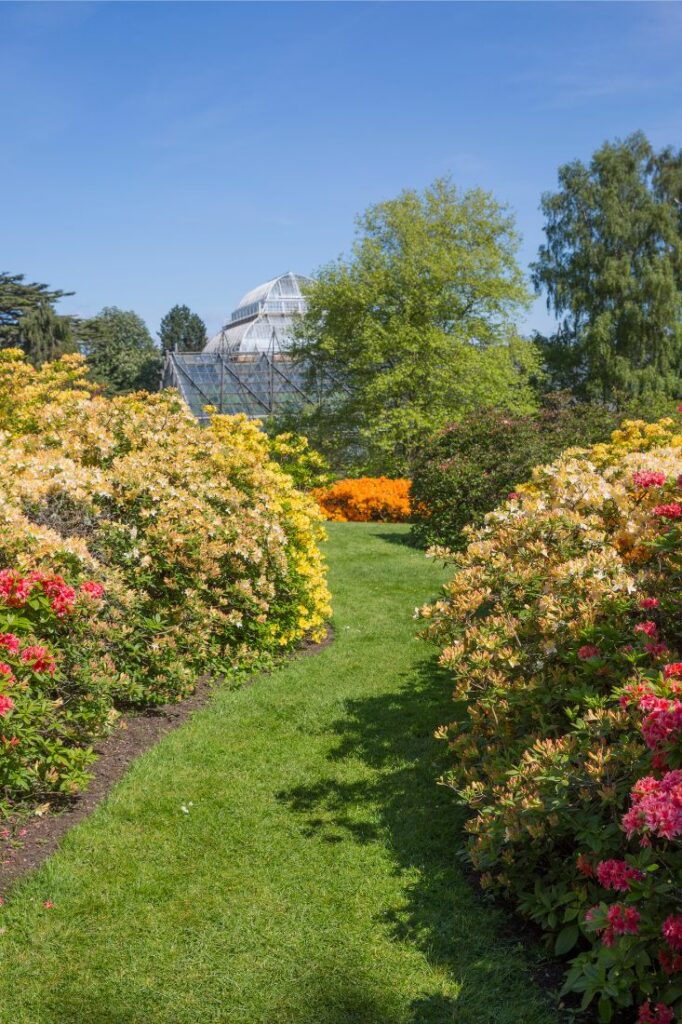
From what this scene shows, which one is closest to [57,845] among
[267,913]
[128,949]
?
[128,949]

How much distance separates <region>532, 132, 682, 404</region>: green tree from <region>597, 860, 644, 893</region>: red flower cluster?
88.6 feet

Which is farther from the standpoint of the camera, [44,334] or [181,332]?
[181,332]

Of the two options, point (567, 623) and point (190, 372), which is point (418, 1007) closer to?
point (567, 623)

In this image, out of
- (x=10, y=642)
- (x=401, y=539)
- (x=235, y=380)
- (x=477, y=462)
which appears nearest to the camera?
(x=10, y=642)

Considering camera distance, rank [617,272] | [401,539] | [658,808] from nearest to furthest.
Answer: [658,808], [401,539], [617,272]

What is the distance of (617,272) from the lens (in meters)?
28.8

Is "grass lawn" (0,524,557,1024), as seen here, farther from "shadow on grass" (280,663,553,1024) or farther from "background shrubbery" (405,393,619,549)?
"background shrubbery" (405,393,619,549)

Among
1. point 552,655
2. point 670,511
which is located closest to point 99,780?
point 552,655

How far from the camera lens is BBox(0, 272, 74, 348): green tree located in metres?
45.2

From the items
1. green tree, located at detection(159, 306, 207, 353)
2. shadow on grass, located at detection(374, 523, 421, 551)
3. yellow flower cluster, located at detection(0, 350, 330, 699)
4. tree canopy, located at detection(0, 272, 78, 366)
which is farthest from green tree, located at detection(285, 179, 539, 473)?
green tree, located at detection(159, 306, 207, 353)

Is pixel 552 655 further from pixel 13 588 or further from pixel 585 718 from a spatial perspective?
pixel 13 588

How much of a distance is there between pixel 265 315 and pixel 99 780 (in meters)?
41.0

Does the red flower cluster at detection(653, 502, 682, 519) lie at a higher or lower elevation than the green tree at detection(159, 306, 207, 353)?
lower

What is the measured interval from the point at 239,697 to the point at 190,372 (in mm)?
28504
